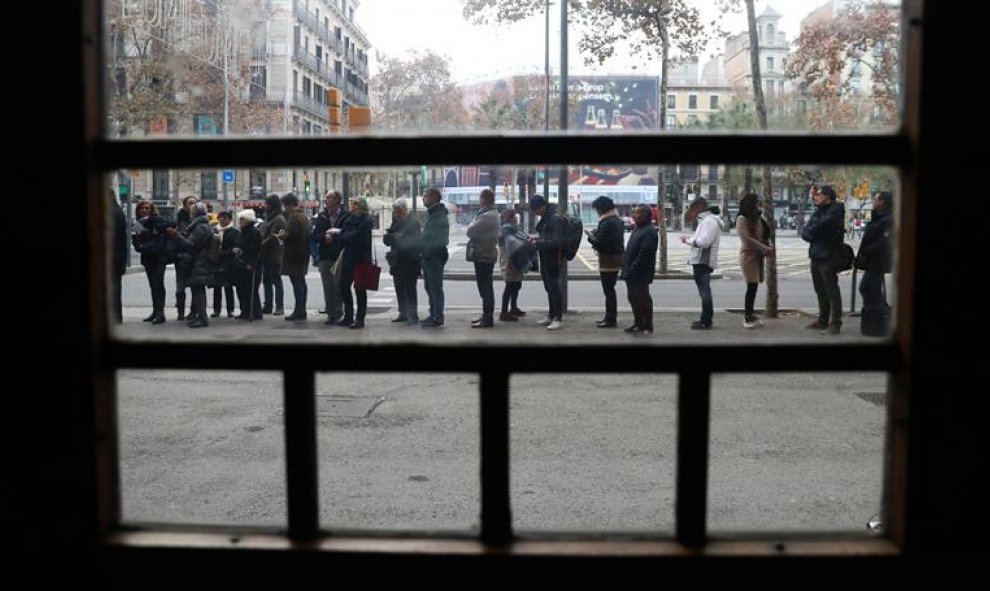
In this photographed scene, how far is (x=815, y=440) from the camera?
6766 mm

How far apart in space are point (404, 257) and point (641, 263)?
3.48 metres

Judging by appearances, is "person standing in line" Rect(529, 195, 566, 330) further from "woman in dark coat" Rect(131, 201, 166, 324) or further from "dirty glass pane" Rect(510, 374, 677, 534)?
"woman in dark coat" Rect(131, 201, 166, 324)

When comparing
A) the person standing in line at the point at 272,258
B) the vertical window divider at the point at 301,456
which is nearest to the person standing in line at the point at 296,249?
the person standing in line at the point at 272,258

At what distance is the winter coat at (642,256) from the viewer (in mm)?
12305

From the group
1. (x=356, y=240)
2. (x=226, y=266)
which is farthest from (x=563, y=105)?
(x=226, y=266)

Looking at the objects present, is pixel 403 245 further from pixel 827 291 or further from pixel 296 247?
pixel 827 291

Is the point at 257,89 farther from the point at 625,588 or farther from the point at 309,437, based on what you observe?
the point at 625,588

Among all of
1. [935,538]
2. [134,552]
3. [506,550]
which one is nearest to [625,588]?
[506,550]

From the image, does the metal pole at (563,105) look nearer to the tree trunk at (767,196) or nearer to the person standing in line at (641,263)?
the person standing in line at (641,263)

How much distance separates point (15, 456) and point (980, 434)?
1.21 meters

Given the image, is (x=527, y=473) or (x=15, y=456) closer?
(x=15, y=456)

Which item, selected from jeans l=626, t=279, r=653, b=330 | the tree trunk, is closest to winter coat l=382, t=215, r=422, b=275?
jeans l=626, t=279, r=653, b=330

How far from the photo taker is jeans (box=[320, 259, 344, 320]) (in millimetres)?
13547

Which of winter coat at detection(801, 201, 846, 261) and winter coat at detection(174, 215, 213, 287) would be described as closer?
winter coat at detection(801, 201, 846, 261)
